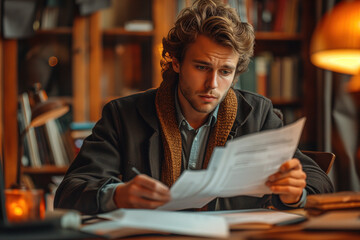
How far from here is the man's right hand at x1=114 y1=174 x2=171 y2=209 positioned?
942 mm

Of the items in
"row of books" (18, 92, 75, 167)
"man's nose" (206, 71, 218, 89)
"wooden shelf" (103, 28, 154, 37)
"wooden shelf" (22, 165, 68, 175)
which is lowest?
"wooden shelf" (22, 165, 68, 175)

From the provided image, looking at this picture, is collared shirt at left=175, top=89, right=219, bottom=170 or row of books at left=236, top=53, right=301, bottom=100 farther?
row of books at left=236, top=53, right=301, bottom=100

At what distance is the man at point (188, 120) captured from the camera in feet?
4.45

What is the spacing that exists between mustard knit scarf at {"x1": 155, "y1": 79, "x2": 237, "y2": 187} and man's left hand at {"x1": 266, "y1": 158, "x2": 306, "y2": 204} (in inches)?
15.1

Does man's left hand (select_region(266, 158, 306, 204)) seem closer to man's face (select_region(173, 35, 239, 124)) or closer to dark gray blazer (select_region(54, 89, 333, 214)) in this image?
dark gray blazer (select_region(54, 89, 333, 214))

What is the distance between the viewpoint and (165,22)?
2.93 metres

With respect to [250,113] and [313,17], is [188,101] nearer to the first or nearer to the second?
[250,113]

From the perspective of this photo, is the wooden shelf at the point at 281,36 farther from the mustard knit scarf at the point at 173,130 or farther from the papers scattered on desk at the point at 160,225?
the papers scattered on desk at the point at 160,225

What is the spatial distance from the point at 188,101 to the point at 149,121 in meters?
0.14

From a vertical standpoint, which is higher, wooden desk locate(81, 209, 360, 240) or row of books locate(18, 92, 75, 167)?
wooden desk locate(81, 209, 360, 240)

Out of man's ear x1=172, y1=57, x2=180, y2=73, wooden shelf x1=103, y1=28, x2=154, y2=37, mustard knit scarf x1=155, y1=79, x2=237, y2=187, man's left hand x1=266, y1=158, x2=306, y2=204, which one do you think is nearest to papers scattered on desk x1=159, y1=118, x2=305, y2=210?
→ man's left hand x1=266, y1=158, x2=306, y2=204

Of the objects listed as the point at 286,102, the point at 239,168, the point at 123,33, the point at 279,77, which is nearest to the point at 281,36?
the point at 279,77

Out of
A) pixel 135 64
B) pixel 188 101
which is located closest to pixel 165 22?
pixel 135 64

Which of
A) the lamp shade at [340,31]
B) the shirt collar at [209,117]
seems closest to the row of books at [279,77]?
the lamp shade at [340,31]
